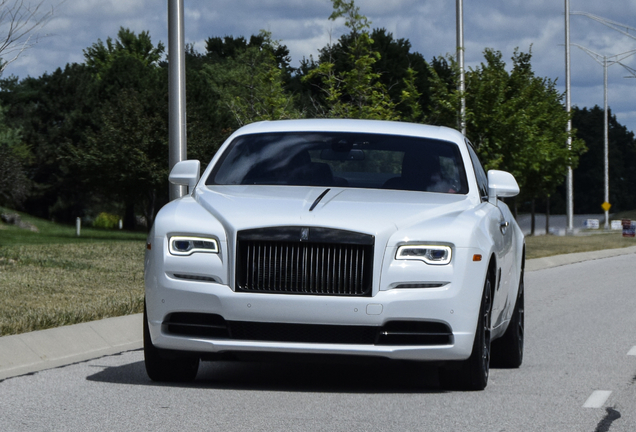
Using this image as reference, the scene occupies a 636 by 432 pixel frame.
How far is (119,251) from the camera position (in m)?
25.5

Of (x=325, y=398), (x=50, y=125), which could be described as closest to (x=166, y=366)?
(x=325, y=398)

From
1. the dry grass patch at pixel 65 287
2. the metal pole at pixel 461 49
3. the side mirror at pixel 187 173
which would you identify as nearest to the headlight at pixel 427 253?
the side mirror at pixel 187 173

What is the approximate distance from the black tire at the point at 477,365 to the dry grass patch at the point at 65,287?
4051 millimetres

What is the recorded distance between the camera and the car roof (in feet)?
28.4

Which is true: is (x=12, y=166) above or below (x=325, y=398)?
above

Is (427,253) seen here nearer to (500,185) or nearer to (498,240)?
(498,240)

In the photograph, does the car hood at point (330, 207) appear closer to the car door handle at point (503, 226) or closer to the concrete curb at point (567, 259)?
the car door handle at point (503, 226)

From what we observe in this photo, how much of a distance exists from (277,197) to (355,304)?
40.2 inches

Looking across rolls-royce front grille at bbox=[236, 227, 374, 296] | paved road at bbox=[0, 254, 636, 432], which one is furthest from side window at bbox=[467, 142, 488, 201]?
rolls-royce front grille at bbox=[236, 227, 374, 296]

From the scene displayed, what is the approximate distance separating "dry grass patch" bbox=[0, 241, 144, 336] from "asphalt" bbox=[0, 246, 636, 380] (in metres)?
0.39

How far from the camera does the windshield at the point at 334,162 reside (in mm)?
8211

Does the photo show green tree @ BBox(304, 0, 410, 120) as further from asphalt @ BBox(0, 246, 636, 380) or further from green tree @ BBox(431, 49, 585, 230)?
asphalt @ BBox(0, 246, 636, 380)

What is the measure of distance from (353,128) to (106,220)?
246 ft

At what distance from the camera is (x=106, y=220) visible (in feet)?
269
